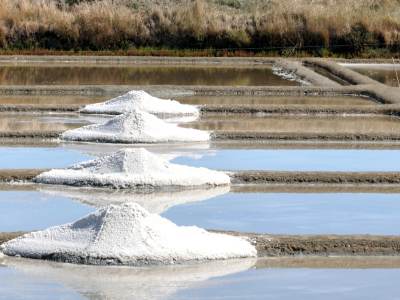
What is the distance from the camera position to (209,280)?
3.57m

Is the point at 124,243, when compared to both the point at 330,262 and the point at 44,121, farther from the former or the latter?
the point at 44,121

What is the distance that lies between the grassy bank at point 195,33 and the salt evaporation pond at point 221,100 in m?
6.04

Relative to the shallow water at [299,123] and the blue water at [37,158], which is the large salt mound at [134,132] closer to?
the blue water at [37,158]

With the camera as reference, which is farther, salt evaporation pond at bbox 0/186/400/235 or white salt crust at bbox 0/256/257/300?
salt evaporation pond at bbox 0/186/400/235

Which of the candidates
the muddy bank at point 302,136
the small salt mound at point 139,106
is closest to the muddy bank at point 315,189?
the muddy bank at point 302,136

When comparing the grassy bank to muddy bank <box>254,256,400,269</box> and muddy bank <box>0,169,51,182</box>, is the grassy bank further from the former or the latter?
muddy bank <box>254,256,400,269</box>

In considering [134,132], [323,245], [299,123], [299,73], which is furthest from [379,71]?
[323,245]

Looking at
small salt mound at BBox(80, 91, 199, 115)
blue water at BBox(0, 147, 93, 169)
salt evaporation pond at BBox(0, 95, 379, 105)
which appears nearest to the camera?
blue water at BBox(0, 147, 93, 169)

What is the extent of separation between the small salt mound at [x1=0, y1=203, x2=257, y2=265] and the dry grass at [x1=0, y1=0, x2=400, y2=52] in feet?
46.3

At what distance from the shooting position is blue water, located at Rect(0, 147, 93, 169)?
20.2 ft

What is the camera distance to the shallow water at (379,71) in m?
13.3

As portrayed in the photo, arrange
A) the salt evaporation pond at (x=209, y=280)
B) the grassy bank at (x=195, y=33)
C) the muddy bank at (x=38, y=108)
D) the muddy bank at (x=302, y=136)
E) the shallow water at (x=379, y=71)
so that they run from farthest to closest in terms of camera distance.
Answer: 1. the grassy bank at (x=195, y=33)
2. the shallow water at (x=379, y=71)
3. the muddy bank at (x=38, y=108)
4. the muddy bank at (x=302, y=136)
5. the salt evaporation pond at (x=209, y=280)

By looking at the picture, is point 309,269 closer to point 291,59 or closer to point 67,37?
point 291,59

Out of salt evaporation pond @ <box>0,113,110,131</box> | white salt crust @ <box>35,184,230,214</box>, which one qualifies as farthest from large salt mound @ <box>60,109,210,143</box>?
white salt crust @ <box>35,184,230,214</box>
